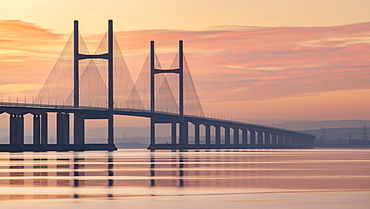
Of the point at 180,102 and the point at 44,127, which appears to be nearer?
the point at 44,127

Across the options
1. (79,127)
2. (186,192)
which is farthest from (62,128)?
(186,192)

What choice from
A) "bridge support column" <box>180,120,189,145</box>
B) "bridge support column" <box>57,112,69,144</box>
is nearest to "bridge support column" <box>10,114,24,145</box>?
"bridge support column" <box>57,112,69,144</box>

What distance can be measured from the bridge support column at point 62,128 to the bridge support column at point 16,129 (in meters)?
5.07

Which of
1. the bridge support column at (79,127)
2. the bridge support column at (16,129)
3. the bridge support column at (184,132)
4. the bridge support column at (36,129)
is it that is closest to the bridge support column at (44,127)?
the bridge support column at (36,129)

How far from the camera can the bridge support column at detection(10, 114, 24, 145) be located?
104287 mm

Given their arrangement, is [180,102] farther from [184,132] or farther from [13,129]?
[13,129]

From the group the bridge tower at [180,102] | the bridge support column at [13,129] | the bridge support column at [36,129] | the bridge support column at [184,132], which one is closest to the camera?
the bridge support column at [13,129]

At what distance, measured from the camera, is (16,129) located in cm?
10481

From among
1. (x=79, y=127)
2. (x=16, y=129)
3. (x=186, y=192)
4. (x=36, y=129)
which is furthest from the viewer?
(x=79, y=127)

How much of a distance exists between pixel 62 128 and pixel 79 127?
2.31m

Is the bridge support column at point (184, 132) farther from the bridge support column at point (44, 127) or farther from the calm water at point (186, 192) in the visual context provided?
the calm water at point (186, 192)

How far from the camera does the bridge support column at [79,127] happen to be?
11006 centimetres

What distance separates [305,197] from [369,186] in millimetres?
4971

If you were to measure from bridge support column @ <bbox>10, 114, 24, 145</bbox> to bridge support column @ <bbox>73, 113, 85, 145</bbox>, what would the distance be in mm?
7459
